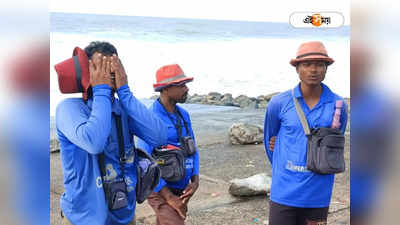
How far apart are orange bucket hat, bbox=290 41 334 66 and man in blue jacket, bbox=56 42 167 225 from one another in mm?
832

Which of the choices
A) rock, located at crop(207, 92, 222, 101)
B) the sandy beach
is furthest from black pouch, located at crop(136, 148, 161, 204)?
rock, located at crop(207, 92, 222, 101)

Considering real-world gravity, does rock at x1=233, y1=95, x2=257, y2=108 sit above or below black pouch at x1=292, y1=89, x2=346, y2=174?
above

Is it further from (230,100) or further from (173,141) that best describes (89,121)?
(230,100)

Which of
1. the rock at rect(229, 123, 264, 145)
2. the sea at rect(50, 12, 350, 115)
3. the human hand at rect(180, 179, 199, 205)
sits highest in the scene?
the sea at rect(50, 12, 350, 115)

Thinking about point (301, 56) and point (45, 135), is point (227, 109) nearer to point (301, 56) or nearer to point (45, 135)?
point (301, 56)

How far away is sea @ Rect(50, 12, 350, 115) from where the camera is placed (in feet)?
6.47

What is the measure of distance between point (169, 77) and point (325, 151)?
Result: 2.79ft

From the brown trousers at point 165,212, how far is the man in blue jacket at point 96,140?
26.9 inches

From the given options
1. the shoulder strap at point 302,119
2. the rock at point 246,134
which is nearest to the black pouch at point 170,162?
Answer: the shoulder strap at point 302,119

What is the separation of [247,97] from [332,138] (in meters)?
6.01

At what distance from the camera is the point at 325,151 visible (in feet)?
6.86

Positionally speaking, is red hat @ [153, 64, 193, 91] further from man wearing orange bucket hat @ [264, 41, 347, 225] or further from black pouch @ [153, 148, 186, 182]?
man wearing orange bucket hat @ [264, 41, 347, 225]

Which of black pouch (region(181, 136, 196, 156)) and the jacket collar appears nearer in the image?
the jacket collar

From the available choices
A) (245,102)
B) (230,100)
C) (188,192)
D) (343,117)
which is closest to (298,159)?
(343,117)
